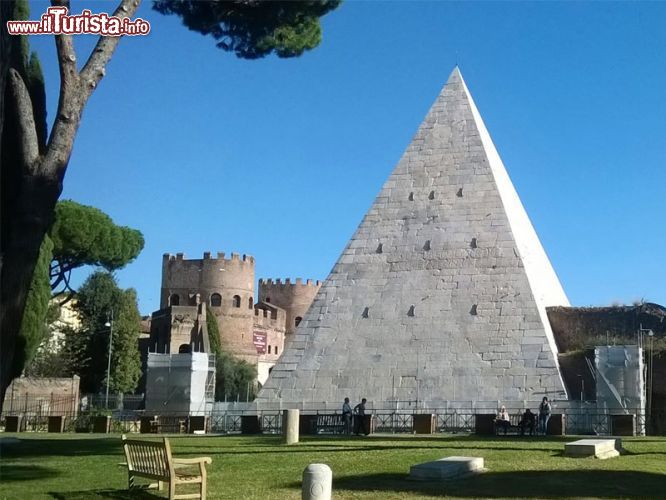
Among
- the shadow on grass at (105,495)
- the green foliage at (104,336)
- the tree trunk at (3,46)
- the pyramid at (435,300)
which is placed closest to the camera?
the tree trunk at (3,46)

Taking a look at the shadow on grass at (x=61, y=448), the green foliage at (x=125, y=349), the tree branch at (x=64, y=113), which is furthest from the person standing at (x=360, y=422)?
the green foliage at (x=125, y=349)

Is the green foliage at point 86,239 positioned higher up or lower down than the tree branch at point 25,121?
higher up

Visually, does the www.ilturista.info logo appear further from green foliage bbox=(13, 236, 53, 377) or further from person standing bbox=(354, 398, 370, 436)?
person standing bbox=(354, 398, 370, 436)

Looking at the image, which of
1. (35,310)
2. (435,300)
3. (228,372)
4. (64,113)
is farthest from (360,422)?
(228,372)

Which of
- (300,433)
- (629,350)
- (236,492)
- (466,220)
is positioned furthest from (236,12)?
(629,350)

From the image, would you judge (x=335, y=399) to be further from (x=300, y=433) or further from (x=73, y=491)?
(x=73, y=491)

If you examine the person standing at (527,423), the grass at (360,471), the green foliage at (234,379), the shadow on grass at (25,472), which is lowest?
the shadow on grass at (25,472)

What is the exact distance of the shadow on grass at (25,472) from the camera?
8.37m

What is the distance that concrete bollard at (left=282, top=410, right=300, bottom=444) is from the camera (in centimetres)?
1303

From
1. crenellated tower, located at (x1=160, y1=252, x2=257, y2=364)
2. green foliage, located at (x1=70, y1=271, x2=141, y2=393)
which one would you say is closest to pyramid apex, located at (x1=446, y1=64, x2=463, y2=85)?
green foliage, located at (x1=70, y1=271, x2=141, y2=393)

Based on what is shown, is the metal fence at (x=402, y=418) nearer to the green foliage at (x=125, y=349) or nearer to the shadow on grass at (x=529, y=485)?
the shadow on grass at (x=529, y=485)

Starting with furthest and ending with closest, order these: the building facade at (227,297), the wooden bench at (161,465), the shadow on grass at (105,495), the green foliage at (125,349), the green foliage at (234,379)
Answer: the building facade at (227,297), the green foliage at (234,379), the green foliage at (125,349), the shadow on grass at (105,495), the wooden bench at (161,465)

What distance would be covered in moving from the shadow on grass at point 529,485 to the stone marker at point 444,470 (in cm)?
10

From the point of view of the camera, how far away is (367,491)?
7.09m
